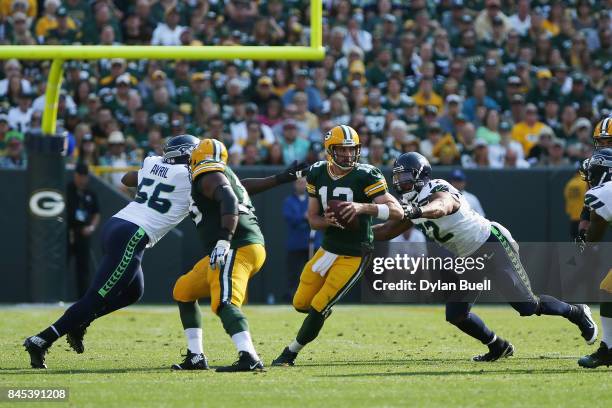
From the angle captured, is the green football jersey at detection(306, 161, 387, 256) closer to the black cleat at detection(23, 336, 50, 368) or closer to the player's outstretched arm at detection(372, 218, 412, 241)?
the player's outstretched arm at detection(372, 218, 412, 241)

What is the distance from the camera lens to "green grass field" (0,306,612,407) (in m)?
6.54

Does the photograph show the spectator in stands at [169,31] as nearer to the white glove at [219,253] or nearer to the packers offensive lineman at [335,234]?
the packers offensive lineman at [335,234]

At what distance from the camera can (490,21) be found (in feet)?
56.6

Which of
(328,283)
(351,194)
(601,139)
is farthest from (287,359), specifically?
(601,139)

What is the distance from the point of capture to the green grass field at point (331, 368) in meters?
6.54

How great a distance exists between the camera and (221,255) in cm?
749

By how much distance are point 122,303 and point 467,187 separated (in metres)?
7.23

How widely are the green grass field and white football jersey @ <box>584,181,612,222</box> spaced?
102cm

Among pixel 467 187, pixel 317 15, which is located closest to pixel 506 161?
pixel 467 187

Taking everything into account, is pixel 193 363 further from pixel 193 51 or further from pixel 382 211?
pixel 193 51

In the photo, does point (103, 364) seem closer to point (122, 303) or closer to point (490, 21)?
point (122, 303)

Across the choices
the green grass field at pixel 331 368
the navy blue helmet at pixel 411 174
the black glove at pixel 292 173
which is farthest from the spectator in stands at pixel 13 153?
the navy blue helmet at pixel 411 174

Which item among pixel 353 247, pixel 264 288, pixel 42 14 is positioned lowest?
pixel 264 288

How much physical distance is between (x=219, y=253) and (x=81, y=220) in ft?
22.2
